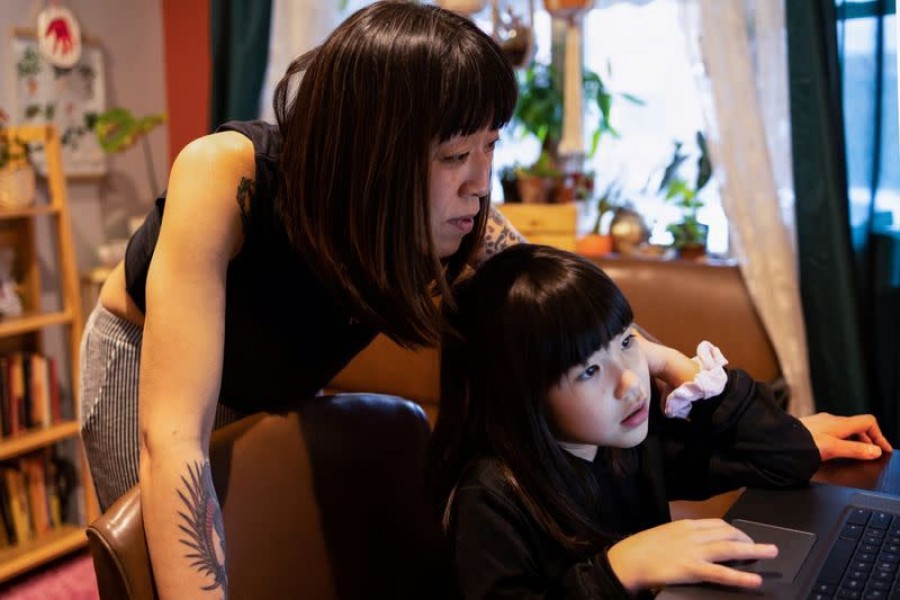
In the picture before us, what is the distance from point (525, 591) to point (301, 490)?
300 mm

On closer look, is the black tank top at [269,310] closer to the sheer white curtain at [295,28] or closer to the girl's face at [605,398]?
the girl's face at [605,398]

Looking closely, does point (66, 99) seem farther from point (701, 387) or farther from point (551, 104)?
point (701, 387)

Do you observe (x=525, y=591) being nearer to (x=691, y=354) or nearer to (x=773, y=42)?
(x=691, y=354)

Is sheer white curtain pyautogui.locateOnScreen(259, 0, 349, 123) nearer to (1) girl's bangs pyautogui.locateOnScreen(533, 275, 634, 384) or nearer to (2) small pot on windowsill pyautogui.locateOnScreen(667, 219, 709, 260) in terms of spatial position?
(2) small pot on windowsill pyautogui.locateOnScreen(667, 219, 709, 260)

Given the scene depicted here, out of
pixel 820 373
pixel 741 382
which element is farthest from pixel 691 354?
pixel 741 382

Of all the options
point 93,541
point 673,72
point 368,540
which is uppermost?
point 673,72

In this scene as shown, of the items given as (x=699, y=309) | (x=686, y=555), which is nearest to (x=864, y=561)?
(x=686, y=555)

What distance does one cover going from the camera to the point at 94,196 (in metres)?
3.15

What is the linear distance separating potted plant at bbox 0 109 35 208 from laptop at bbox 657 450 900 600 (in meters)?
2.19

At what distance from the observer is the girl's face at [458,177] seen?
96cm

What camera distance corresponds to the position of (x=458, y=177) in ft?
3.17

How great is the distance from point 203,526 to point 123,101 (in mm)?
2683

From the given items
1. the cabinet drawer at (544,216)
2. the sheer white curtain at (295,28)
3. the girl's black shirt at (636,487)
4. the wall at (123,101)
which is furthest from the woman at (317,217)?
the wall at (123,101)

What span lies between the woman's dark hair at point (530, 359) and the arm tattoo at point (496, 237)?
0.14m
